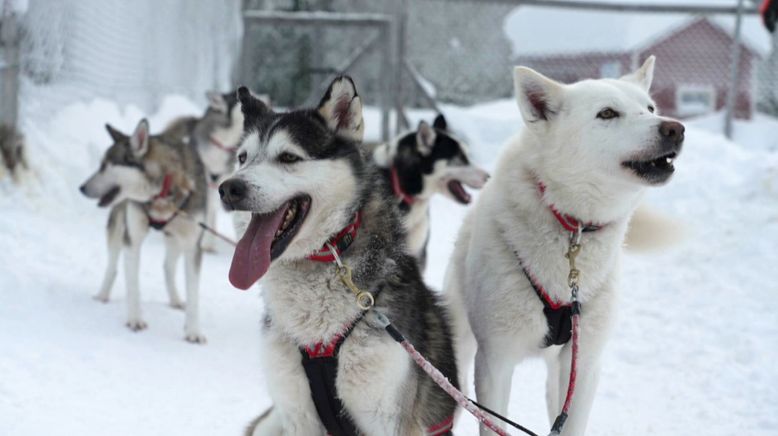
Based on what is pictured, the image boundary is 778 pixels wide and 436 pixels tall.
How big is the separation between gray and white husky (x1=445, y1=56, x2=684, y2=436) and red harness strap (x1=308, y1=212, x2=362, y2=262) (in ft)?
1.92

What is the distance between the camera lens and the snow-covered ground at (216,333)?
3.44 m

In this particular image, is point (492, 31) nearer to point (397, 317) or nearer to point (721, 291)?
point (721, 291)

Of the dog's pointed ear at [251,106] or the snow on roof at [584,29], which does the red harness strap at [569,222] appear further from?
the snow on roof at [584,29]

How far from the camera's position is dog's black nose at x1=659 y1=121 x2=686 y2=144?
2312 mm

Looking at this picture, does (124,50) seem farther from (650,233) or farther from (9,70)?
(650,233)

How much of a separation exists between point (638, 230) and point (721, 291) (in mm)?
2142

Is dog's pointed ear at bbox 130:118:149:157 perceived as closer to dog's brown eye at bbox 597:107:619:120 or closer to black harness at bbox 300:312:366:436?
black harness at bbox 300:312:366:436

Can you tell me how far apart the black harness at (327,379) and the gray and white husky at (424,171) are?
2.68 metres

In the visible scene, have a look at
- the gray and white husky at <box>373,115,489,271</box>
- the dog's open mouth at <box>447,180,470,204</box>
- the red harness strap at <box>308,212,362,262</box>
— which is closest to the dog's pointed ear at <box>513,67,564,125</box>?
the red harness strap at <box>308,212,362,262</box>

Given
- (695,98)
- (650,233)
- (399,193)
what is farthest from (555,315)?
(695,98)

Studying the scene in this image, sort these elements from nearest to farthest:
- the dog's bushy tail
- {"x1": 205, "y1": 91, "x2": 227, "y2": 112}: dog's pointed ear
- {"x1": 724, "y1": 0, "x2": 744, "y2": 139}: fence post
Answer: the dog's bushy tail → {"x1": 205, "y1": 91, "x2": 227, "y2": 112}: dog's pointed ear → {"x1": 724, "y1": 0, "x2": 744, "y2": 139}: fence post

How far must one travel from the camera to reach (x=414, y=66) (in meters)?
10.7

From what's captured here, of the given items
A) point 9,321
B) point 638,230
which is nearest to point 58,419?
point 9,321

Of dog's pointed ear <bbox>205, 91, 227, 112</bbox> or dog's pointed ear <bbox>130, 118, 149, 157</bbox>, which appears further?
dog's pointed ear <bbox>205, 91, 227, 112</bbox>
